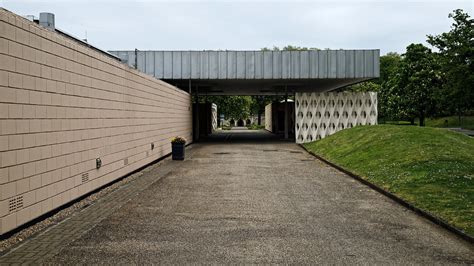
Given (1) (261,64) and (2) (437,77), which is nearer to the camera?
(1) (261,64)

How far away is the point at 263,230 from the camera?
8.02 m

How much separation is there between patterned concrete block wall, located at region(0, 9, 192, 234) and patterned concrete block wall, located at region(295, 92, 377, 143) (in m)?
20.3

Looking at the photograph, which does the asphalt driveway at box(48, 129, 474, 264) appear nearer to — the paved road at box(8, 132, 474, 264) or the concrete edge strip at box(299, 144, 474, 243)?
the paved road at box(8, 132, 474, 264)

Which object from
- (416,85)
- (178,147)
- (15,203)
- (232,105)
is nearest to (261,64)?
(178,147)

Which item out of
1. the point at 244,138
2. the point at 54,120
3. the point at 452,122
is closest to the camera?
the point at 54,120

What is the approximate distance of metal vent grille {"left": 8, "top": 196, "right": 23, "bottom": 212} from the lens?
7.48 m

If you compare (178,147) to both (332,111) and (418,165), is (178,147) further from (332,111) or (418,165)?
(332,111)

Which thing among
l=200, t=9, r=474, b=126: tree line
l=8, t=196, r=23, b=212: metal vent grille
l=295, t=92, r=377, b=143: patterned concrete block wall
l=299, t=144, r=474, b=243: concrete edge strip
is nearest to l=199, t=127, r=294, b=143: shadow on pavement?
l=295, t=92, r=377, b=143: patterned concrete block wall

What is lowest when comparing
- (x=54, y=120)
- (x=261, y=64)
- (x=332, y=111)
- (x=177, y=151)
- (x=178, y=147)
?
(x=177, y=151)

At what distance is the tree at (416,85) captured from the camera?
167 ft

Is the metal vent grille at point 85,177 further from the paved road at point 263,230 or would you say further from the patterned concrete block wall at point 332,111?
the patterned concrete block wall at point 332,111

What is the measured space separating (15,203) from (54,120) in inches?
90.0

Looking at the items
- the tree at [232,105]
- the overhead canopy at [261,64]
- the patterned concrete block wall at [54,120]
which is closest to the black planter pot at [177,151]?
the patterned concrete block wall at [54,120]

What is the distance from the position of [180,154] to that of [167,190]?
8.82 metres
